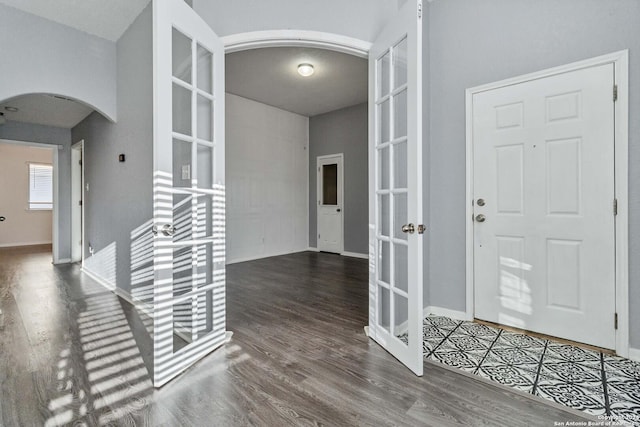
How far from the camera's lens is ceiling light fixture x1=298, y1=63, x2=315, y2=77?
4299 millimetres

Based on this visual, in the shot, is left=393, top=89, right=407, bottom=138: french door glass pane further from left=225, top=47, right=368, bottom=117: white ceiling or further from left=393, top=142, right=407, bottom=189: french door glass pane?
left=225, top=47, right=368, bottom=117: white ceiling

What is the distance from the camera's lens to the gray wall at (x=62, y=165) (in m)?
5.54

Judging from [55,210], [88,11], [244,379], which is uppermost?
[88,11]

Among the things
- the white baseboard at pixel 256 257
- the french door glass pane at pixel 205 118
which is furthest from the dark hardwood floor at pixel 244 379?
the white baseboard at pixel 256 257

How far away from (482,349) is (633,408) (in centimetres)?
77

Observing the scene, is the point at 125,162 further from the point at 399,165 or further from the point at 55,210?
the point at 55,210

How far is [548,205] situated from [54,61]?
15.5ft

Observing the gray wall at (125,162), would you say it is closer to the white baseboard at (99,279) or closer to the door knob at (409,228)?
the white baseboard at (99,279)

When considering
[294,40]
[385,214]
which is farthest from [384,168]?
[294,40]

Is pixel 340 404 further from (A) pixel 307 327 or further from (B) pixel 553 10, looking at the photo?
(B) pixel 553 10

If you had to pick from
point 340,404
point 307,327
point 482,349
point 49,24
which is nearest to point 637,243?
point 482,349

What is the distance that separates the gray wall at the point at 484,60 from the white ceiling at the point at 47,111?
4.67 metres

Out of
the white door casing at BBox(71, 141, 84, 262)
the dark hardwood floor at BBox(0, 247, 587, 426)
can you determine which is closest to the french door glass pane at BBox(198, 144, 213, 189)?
the dark hardwood floor at BBox(0, 247, 587, 426)

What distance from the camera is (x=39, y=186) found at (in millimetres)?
8172
